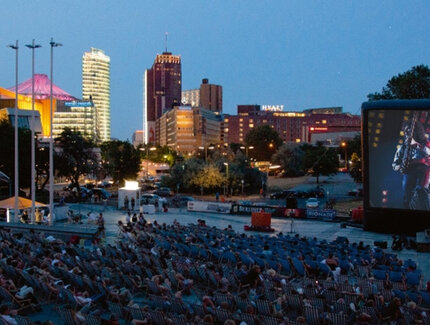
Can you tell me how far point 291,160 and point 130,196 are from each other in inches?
2264

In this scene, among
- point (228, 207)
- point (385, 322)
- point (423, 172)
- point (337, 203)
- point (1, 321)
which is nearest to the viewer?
point (1, 321)

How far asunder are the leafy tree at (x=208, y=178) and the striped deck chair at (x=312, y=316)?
49.7 meters

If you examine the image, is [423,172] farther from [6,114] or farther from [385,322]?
[6,114]

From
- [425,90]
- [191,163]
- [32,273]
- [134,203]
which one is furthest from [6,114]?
[32,273]

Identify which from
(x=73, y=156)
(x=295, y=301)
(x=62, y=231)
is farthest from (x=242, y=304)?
(x=73, y=156)

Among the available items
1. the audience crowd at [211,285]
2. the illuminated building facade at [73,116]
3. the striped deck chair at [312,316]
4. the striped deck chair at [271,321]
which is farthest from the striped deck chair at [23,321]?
the illuminated building facade at [73,116]

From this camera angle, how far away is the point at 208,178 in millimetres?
58750

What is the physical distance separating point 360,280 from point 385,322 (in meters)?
2.42

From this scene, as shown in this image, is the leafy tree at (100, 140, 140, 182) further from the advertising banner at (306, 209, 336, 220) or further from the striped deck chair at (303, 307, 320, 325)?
the striped deck chair at (303, 307, 320, 325)

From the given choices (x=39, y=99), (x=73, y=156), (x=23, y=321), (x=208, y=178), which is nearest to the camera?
(x=23, y=321)

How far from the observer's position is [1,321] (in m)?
8.27

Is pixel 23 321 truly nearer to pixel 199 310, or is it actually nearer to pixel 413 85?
pixel 199 310

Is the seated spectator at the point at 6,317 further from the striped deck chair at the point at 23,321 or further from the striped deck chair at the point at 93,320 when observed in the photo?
the striped deck chair at the point at 93,320

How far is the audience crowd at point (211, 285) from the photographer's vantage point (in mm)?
8859
